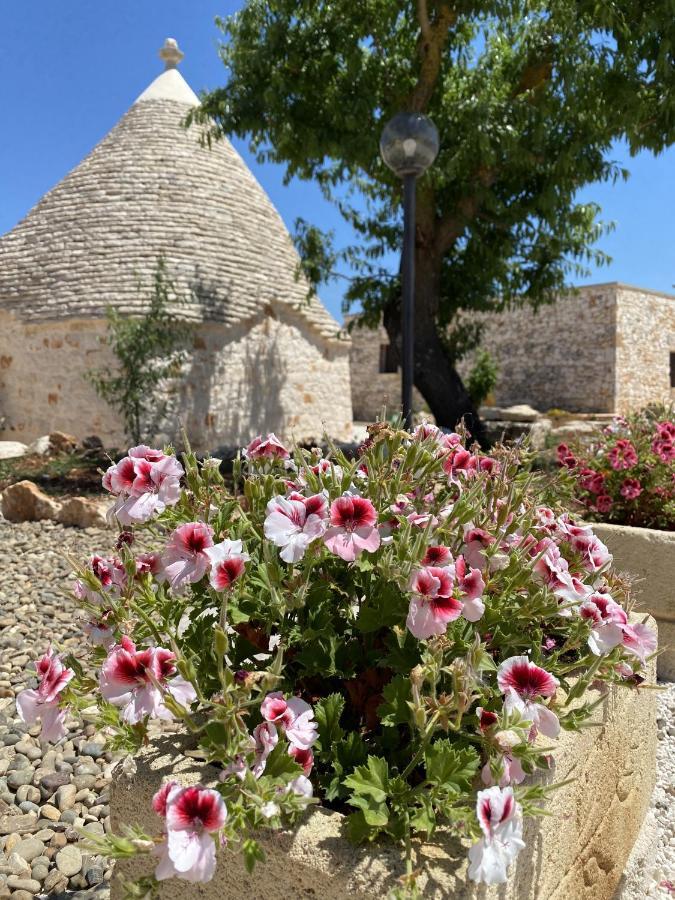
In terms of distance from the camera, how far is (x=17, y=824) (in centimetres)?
252

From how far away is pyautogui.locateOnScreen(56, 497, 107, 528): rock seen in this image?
7059 mm

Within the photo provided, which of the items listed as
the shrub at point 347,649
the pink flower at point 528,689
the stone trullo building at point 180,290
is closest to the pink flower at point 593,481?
the shrub at point 347,649

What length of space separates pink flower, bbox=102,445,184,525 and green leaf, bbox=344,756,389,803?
0.74 m

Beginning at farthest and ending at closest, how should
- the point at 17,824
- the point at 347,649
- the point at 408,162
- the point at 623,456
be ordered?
the point at 408,162, the point at 623,456, the point at 17,824, the point at 347,649

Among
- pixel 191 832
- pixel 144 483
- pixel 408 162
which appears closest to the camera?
pixel 191 832

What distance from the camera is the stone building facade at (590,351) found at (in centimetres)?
2170

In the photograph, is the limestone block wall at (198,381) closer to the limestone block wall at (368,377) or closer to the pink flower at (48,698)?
the pink flower at (48,698)

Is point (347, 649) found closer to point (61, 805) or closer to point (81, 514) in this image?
point (61, 805)

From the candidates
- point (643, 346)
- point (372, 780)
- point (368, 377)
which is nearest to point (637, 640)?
point (372, 780)

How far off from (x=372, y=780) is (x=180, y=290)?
1313cm

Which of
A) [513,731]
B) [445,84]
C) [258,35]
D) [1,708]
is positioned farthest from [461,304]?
[513,731]

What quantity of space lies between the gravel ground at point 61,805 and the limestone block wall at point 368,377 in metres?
23.3

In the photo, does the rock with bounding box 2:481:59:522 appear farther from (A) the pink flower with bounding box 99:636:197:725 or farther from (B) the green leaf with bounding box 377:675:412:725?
(B) the green leaf with bounding box 377:675:412:725

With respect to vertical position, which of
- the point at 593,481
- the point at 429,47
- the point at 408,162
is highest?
the point at 429,47
